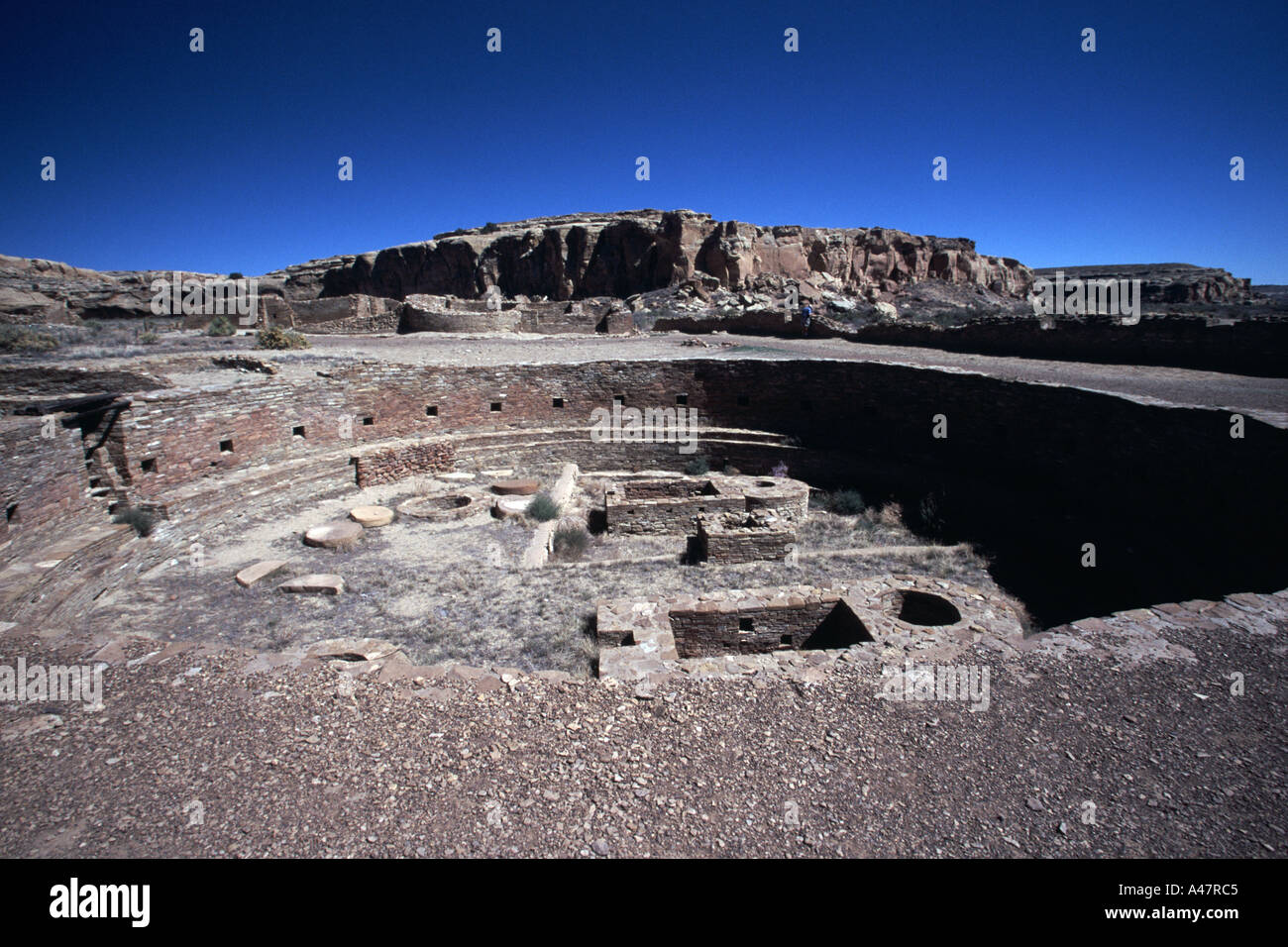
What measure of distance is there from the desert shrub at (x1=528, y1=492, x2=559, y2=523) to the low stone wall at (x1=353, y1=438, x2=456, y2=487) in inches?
137

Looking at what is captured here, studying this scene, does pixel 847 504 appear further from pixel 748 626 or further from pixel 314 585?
pixel 314 585

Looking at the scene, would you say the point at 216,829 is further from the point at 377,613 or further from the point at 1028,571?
the point at 1028,571

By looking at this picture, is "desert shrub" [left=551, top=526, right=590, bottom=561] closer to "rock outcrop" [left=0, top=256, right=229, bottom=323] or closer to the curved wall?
the curved wall

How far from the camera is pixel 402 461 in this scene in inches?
504

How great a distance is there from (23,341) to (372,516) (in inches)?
510

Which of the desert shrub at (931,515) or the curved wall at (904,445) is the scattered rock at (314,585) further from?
the desert shrub at (931,515)

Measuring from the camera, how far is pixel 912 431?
13141 millimetres

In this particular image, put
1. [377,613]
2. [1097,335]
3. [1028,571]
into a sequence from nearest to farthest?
[377,613] → [1028,571] → [1097,335]

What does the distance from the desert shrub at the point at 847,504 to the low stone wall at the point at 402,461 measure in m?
8.53

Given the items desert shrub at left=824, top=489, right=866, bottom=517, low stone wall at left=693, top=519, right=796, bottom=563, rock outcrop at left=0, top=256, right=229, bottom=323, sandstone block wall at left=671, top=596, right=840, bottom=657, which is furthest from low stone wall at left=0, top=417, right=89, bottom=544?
rock outcrop at left=0, top=256, right=229, bottom=323

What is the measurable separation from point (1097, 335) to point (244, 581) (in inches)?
687

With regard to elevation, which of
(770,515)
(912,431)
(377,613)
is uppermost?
(912,431)

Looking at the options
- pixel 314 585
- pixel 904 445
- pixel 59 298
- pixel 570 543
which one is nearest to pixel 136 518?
pixel 314 585
